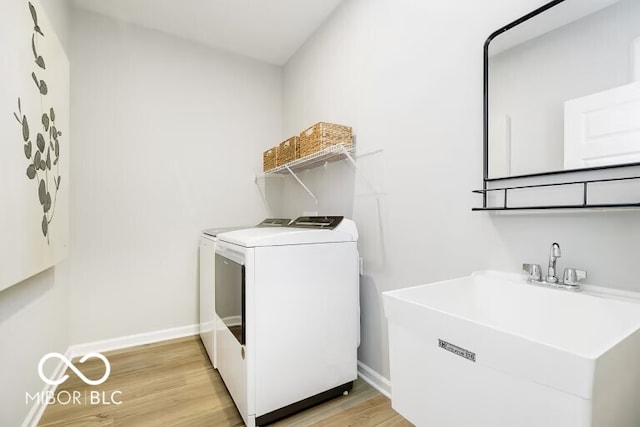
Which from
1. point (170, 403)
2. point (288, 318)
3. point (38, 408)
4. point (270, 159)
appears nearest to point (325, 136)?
point (270, 159)

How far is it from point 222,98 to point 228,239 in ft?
5.63

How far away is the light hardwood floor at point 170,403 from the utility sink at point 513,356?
85cm

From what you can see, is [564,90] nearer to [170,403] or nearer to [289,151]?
[289,151]

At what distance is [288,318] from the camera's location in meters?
1.56

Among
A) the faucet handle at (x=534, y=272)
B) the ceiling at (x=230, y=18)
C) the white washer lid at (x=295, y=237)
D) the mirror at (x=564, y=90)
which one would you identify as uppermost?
the ceiling at (x=230, y=18)

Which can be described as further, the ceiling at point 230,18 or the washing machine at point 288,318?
the ceiling at point 230,18

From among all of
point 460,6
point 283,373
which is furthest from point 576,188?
point 283,373

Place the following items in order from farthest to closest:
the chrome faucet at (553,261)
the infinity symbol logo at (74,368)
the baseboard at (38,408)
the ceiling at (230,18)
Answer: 1. the ceiling at (230,18)
2. the infinity symbol logo at (74,368)
3. the baseboard at (38,408)
4. the chrome faucet at (553,261)

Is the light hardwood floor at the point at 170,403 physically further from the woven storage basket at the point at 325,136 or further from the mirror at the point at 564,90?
the woven storage basket at the point at 325,136

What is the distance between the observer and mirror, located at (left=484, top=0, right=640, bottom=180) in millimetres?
888

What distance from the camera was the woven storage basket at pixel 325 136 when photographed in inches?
76.5

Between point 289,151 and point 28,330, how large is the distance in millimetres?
1845

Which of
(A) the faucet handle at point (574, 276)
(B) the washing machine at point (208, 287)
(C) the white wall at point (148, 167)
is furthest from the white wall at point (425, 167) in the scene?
(C) the white wall at point (148, 167)

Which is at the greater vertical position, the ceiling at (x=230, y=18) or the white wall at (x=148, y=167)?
the ceiling at (x=230, y=18)
